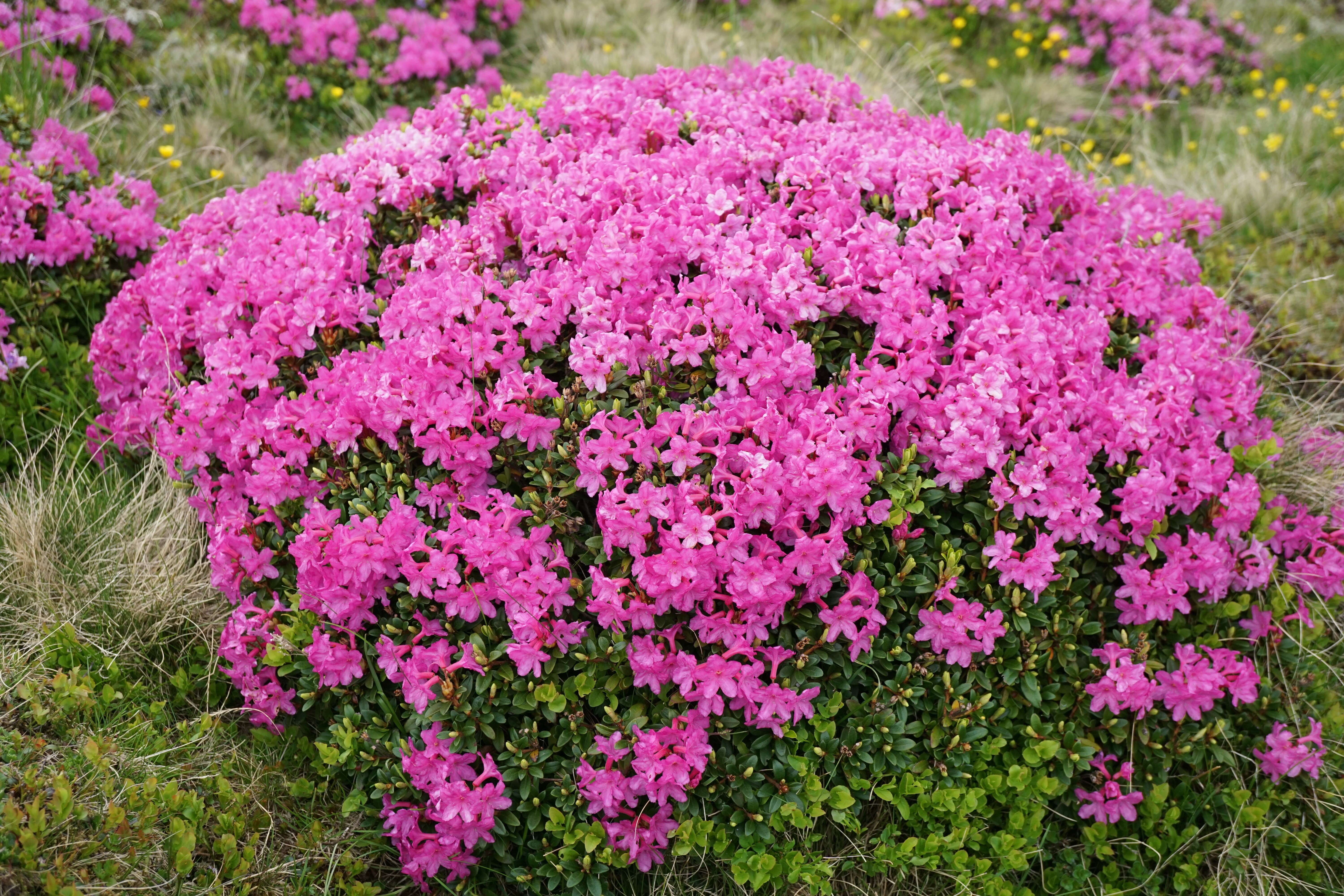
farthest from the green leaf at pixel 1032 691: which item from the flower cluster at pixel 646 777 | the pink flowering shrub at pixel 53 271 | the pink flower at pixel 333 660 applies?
the pink flowering shrub at pixel 53 271

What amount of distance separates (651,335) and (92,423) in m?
2.68

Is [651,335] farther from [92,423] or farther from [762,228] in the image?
[92,423]

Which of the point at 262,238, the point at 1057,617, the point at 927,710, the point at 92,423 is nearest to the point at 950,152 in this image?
the point at 1057,617

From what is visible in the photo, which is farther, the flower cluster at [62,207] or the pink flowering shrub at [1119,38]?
the pink flowering shrub at [1119,38]

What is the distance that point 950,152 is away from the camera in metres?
3.80

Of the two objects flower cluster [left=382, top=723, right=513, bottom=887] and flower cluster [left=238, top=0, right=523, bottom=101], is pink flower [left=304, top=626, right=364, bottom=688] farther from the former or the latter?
flower cluster [left=238, top=0, right=523, bottom=101]

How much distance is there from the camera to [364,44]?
22.9ft

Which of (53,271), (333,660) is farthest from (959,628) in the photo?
(53,271)

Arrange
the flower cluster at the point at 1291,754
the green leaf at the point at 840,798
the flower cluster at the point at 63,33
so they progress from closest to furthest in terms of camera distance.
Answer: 1. the green leaf at the point at 840,798
2. the flower cluster at the point at 1291,754
3. the flower cluster at the point at 63,33

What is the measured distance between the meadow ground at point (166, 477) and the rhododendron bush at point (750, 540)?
28 cm

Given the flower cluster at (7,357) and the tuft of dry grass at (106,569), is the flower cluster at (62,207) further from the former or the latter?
the tuft of dry grass at (106,569)

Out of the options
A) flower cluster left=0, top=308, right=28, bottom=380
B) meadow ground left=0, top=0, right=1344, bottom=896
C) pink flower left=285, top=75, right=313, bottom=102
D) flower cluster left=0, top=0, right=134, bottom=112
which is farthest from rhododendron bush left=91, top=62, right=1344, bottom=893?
pink flower left=285, top=75, right=313, bottom=102

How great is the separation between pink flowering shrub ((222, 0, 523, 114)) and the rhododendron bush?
3.62 m

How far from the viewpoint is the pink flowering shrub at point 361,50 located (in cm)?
676
